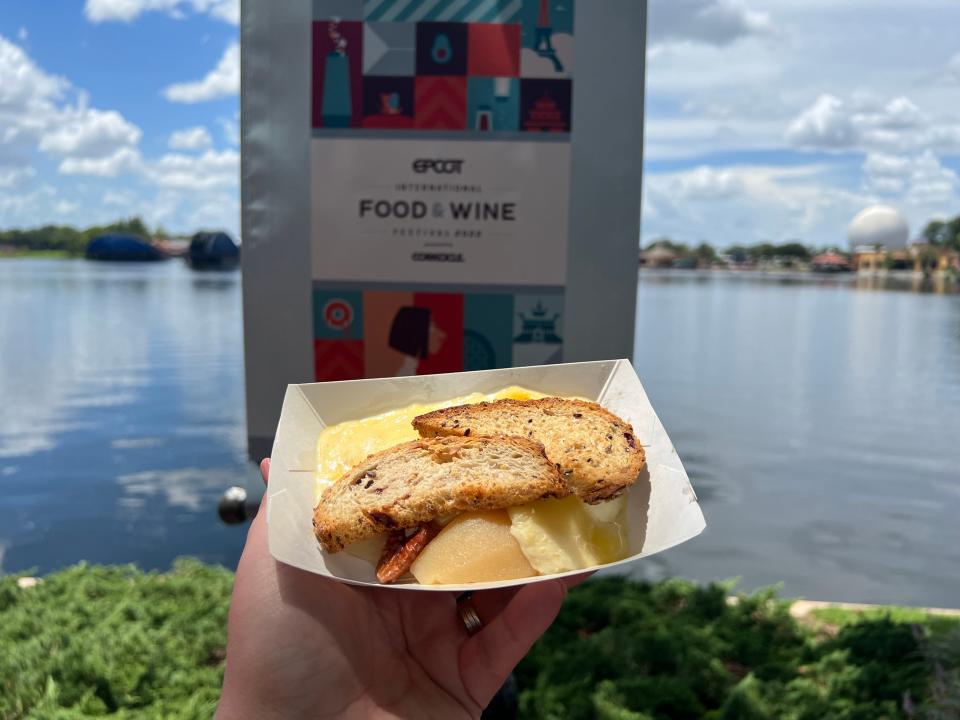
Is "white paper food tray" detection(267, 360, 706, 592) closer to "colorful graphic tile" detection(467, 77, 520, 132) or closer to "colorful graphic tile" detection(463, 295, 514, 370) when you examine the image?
"colorful graphic tile" detection(463, 295, 514, 370)

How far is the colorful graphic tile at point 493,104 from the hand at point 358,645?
1.38 meters

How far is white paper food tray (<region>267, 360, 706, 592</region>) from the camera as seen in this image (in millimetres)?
1374

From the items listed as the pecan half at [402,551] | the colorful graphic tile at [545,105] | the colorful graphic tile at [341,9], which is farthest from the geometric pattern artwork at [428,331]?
the pecan half at [402,551]

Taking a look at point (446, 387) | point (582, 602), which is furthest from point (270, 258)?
point (582, 602)

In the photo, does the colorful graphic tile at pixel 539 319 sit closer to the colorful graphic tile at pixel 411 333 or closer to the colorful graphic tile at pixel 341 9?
the colorful graphic tile at pixel 411 333

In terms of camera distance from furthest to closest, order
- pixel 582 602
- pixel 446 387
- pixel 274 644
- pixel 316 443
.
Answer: pixel 582 602, pixel 446 387, pixel 316 443, pixel 274 644

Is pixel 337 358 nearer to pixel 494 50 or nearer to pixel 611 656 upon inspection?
pixel 494 50

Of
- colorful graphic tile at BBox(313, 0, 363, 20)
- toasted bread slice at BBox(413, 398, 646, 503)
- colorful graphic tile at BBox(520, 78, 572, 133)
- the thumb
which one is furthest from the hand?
colorful graphic tile at BBox(313, 0, 363, 20)

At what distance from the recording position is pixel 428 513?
1297 millimetres

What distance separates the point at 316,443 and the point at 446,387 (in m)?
0.32

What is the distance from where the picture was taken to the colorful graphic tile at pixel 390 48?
8.04ft

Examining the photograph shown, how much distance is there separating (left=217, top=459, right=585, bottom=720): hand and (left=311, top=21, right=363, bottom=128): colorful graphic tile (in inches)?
52.1

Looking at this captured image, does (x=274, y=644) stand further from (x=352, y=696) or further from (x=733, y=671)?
(x=733, y=671)

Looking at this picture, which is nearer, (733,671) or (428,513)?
(428,513)
